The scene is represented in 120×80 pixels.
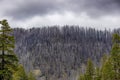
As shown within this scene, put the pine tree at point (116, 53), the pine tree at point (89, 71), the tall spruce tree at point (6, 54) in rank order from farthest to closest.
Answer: the pine tree at point (89, 71)
the pine tree at point (116, 53)
the tall spruce tree at point (6, 54)

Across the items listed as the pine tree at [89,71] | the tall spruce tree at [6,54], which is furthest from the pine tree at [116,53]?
the pine tree at [89,71]

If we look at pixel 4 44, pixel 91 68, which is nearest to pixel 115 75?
pixel 91 68

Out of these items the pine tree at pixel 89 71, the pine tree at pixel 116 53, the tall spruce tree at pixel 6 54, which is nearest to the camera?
the tall spruce tree at pixel 6 54

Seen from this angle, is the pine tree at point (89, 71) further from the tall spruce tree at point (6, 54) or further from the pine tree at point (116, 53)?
the tall spruce tree at point (6, 54)

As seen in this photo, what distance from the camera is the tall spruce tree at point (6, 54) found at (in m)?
23.7

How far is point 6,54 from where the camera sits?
78.7ft

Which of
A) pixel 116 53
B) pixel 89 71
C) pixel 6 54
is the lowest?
pixel 89 71

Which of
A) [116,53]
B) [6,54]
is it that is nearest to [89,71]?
[116,53]

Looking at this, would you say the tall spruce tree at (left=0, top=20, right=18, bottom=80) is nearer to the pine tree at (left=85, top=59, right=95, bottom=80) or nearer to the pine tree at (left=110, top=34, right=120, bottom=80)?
the pine tree at (left=110, top=34, right=120, bottom=80)

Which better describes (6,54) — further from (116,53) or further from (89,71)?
(89,71)

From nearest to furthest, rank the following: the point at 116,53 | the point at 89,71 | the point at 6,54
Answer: the point at 6,54 → the point at 116,53 → the point at 89,71

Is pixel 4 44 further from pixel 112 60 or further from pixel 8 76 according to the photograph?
pixel 112 60

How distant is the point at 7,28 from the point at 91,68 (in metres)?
30.5

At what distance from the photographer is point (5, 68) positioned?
2380 centimetres
